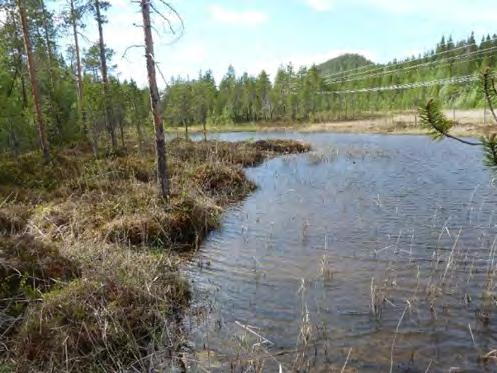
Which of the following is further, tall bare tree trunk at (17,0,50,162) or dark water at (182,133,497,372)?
tall bare tree trunk at (17,0,50,162)

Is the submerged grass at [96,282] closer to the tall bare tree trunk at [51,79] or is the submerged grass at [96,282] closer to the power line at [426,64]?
the tall bare tree trunk at [51,79]

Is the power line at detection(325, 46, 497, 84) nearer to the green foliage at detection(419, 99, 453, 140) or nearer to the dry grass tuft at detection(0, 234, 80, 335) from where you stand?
the dry grass tuft at detection(0, 234, 80, 335)

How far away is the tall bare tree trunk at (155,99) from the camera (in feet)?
36.2

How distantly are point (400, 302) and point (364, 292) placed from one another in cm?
72

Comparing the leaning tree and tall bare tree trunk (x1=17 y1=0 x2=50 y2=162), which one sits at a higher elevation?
tall bare tree trunk (x1=17 y1=0 x2=50 y2=162)

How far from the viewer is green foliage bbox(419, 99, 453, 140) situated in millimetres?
2842

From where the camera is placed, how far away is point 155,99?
38.3 feet

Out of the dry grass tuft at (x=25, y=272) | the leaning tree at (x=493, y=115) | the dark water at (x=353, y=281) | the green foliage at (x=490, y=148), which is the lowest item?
the dark water at (x=353, y=281)

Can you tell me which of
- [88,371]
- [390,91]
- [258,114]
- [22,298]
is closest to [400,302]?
[88,371]

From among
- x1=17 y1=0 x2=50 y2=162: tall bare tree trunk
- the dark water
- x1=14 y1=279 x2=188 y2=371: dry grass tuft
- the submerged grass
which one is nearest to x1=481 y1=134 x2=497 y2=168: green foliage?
the dark water

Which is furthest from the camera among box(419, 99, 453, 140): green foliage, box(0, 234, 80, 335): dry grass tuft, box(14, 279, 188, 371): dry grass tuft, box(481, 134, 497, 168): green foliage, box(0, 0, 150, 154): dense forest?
box(0, 0, 150, 154): dense forest

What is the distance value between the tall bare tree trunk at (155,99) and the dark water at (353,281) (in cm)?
218

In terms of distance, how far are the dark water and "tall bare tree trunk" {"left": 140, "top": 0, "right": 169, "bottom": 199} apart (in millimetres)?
2178

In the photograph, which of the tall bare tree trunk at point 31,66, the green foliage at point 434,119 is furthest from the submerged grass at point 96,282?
the tall bare tree trunk at point 31,66
